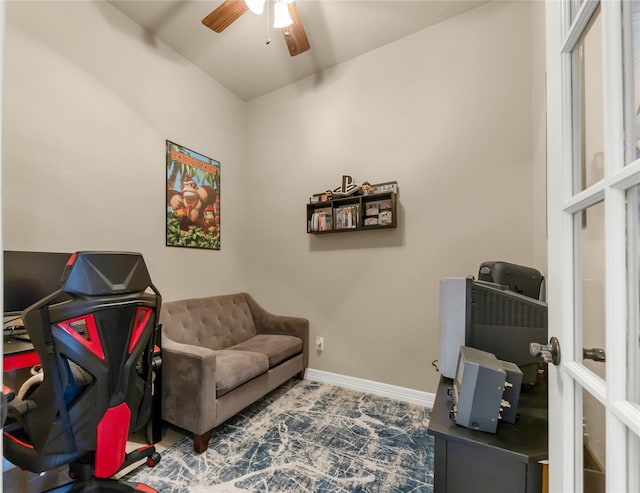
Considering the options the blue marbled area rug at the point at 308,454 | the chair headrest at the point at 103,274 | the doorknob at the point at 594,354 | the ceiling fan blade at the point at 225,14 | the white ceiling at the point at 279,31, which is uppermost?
the white ceiling at the point at 279,31

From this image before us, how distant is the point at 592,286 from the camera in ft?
2.19

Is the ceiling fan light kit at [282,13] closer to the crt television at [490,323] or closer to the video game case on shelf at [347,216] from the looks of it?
the video game case on shelf at [347,216]

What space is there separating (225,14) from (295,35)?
1.56 ft

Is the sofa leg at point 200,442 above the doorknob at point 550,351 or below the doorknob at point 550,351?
below

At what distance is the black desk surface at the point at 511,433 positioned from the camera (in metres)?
0.79

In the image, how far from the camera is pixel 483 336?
117cm

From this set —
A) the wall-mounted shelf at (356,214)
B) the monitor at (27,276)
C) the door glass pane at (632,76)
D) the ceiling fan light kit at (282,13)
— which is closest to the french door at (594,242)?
the door glass pane at (632,76)

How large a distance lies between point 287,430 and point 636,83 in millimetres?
2303

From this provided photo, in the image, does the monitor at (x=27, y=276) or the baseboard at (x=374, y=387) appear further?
the baseboard at (x=374, y=387)

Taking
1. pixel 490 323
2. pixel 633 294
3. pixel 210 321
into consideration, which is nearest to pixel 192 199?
pixel 210 321

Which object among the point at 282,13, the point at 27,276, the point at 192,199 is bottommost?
the point at 27,276

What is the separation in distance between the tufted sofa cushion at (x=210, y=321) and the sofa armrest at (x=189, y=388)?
461 millimetres

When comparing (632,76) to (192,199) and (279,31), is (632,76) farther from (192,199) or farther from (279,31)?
(192,199)

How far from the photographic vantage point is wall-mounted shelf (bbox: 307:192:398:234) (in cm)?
247
